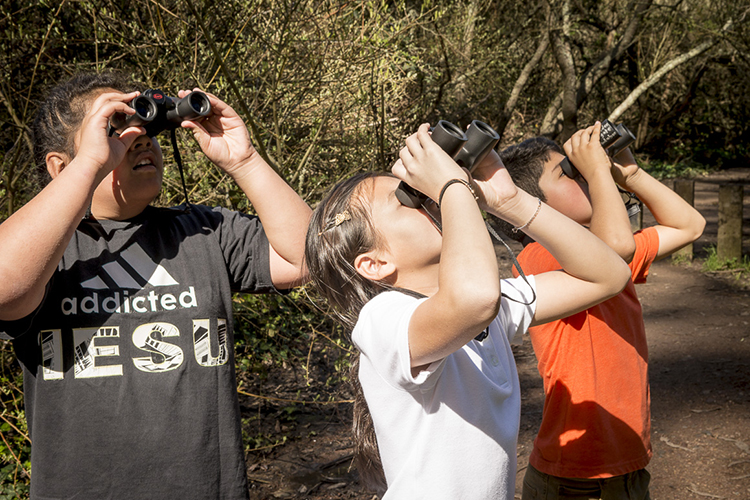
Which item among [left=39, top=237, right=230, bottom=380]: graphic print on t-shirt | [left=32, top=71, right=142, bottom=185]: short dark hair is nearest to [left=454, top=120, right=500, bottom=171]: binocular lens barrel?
[left=39, top=237, right=230, bottom=380]: graphic print on t-shirt

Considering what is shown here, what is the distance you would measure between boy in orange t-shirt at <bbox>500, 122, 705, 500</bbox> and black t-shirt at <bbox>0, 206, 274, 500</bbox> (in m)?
0.95

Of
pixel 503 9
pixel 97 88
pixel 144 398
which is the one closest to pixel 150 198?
pixel 97 88

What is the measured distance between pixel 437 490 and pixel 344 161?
11.5ft

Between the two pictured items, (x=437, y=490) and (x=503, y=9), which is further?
(x=503, y=9)

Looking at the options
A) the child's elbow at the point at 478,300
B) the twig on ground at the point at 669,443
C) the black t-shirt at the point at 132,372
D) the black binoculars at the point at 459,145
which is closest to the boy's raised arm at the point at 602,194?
the black binoculars at the point at 459,145

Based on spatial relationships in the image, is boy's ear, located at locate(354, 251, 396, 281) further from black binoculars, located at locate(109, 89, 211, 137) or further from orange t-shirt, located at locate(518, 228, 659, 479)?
orange t-shirt, located at locate(518, 228, 659, 479)

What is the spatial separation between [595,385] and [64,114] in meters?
1.74

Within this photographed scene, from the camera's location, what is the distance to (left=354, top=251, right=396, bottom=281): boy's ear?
1450mm

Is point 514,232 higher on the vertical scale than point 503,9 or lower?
lower

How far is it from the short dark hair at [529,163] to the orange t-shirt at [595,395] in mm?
287

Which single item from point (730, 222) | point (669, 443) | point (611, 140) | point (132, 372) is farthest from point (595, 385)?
point (730, 222)

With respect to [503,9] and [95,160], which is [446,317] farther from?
[503,9]

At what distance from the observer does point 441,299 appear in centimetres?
118

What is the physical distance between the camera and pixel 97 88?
71.9 inches
